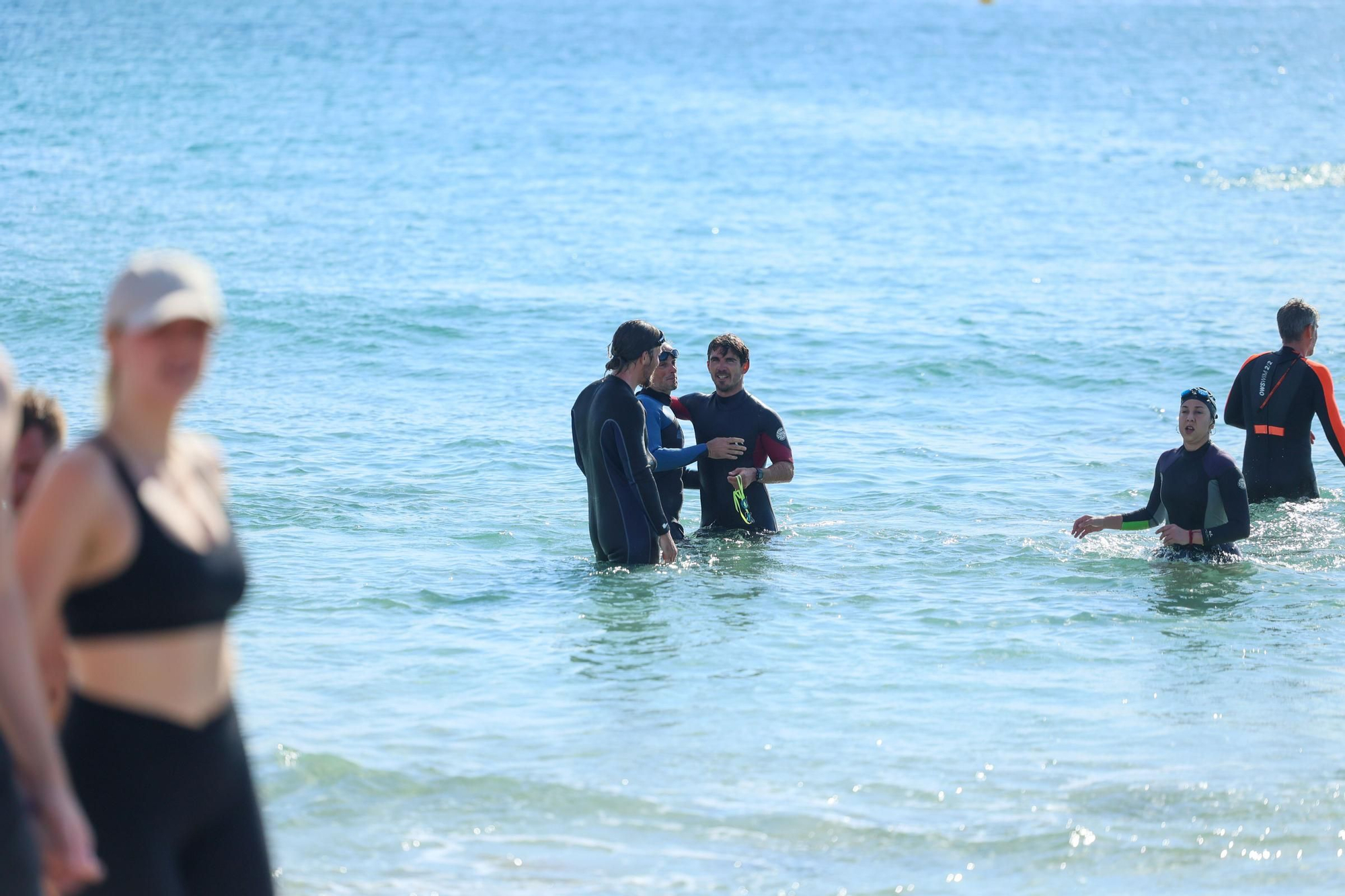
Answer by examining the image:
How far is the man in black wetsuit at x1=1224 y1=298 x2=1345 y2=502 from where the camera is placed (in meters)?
9.84

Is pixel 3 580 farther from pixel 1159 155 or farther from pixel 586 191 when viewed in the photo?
pixel 1159 155

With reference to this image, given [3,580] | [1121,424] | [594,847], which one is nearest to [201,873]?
[3,580]

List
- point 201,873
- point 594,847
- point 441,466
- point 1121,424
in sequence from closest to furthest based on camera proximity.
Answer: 1. point 201,873
2. point 594,847
3. point 441,466
4. point 1121,424

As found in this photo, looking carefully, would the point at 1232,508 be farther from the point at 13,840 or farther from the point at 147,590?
the point at 13,840

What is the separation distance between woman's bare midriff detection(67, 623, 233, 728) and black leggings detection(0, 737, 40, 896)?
20cm

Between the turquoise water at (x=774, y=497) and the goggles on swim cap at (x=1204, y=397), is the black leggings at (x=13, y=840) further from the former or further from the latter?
the goggles on swim cap at (x=1204, y=397)

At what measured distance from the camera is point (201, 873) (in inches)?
121

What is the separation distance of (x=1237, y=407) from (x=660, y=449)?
14.4 feet

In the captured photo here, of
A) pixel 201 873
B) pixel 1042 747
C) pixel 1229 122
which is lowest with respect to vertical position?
pixel 1042 747

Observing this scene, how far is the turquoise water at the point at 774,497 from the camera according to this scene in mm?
5648

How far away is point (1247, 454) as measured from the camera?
10680 millimetres

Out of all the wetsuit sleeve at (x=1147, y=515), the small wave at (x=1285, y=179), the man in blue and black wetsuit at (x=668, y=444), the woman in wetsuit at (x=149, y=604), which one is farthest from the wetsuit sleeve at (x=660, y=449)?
the small wave at (x=1285, y=179)

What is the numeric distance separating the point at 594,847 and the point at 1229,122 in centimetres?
5274

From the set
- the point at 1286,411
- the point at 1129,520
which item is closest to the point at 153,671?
the point at 1129,520
